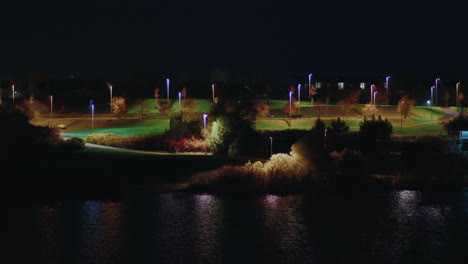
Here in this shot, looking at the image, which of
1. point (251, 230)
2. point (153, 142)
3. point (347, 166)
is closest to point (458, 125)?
point (153, 142)

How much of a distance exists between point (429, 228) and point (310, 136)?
9.33 metres

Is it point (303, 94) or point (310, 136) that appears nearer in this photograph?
point (310, 136)

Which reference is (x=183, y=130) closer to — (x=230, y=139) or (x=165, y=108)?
(x=230, y=139)

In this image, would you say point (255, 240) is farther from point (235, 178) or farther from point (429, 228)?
point (235, 178)

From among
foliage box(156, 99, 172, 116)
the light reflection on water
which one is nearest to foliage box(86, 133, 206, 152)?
the light reflection on water

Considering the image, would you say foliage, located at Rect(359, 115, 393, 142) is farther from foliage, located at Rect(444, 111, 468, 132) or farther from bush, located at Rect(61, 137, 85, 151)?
bush, located at Rect(61, 137, 85, 151)

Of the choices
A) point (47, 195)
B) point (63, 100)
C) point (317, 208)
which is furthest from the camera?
point (63, 100)

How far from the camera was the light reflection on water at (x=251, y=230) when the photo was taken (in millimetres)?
13992

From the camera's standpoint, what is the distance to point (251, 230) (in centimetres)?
1667

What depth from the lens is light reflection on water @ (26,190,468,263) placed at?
14.0 metres

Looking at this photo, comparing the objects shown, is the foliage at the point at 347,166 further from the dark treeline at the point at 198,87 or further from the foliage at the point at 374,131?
the dark treeline at the point at 198,87

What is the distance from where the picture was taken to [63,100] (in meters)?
81.3

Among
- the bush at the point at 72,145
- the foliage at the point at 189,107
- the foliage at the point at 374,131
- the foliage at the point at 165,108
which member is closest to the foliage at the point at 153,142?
the bush at the point at 72,145

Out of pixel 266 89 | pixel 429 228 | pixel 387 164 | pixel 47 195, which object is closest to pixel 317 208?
pixel 429 228
